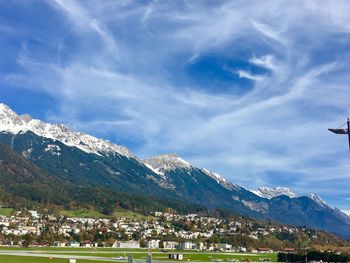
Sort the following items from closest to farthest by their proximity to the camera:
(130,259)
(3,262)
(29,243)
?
(130,259) < (3,262) < (29,243)

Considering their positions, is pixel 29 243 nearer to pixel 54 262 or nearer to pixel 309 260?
pixel 309 260

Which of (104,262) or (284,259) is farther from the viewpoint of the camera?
(284,259)

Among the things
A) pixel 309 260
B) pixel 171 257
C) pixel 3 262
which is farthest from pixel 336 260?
pixel 3 262

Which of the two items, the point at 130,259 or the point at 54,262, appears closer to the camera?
the point at 130,259

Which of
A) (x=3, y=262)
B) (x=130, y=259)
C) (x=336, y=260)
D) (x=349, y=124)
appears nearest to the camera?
(x=130, y=259)

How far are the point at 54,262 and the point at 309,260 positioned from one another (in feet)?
324

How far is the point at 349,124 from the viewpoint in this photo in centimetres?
3275

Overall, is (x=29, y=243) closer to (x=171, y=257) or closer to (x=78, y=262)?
(x=171, y=257)

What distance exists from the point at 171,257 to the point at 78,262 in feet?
152

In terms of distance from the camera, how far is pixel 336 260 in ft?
529

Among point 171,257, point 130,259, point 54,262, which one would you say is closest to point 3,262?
point 54,262

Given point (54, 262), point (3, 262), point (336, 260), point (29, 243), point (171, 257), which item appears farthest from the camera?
point (29, 243)

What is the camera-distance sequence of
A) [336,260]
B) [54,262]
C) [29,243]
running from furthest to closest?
1. [29,243]
2. [336,260]
3. [54,262]

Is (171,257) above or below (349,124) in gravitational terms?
below
